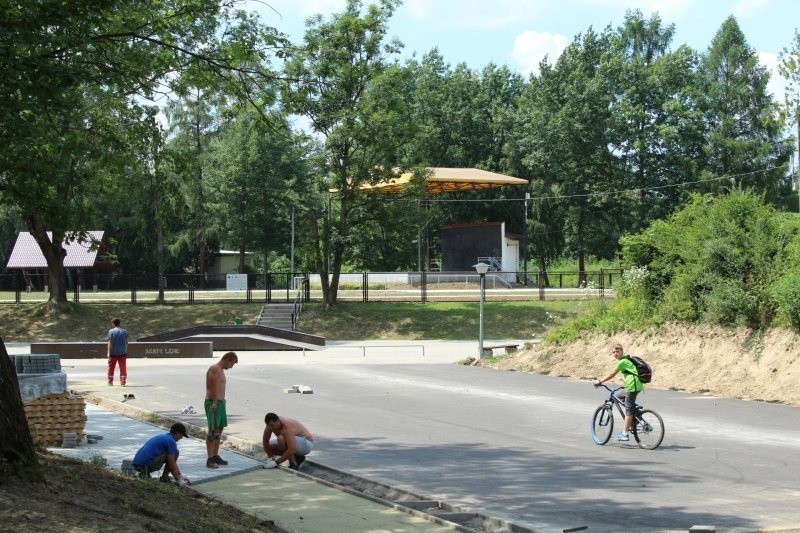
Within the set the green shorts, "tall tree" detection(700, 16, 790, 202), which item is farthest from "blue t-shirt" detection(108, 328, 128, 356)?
"tall tree" detection(700, 16, 790, 202)

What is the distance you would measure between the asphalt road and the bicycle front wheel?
0.15 metres

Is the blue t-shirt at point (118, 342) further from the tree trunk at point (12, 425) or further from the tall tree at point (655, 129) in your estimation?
the tall tree at point (655, 129)

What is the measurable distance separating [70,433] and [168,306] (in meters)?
38.9

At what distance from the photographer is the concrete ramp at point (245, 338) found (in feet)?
130

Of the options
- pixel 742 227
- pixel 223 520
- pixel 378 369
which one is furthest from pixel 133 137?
pixel 742 227

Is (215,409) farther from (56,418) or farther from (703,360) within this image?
(703,360)

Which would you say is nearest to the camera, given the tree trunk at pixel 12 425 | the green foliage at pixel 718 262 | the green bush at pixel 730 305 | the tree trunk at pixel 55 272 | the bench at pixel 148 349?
the tree trunk at pixel 12 425

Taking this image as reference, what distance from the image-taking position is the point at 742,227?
86.2 ft

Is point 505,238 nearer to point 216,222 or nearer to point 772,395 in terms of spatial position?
point 216,222

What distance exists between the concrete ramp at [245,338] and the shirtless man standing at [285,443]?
86.5ft

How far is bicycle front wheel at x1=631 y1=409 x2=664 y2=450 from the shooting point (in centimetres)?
1452

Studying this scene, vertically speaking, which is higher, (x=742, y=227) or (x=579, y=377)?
(x=742, y=227)

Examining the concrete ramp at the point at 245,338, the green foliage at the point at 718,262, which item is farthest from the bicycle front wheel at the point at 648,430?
the concrete ramp at the point at 245,338

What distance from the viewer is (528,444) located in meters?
15.0
